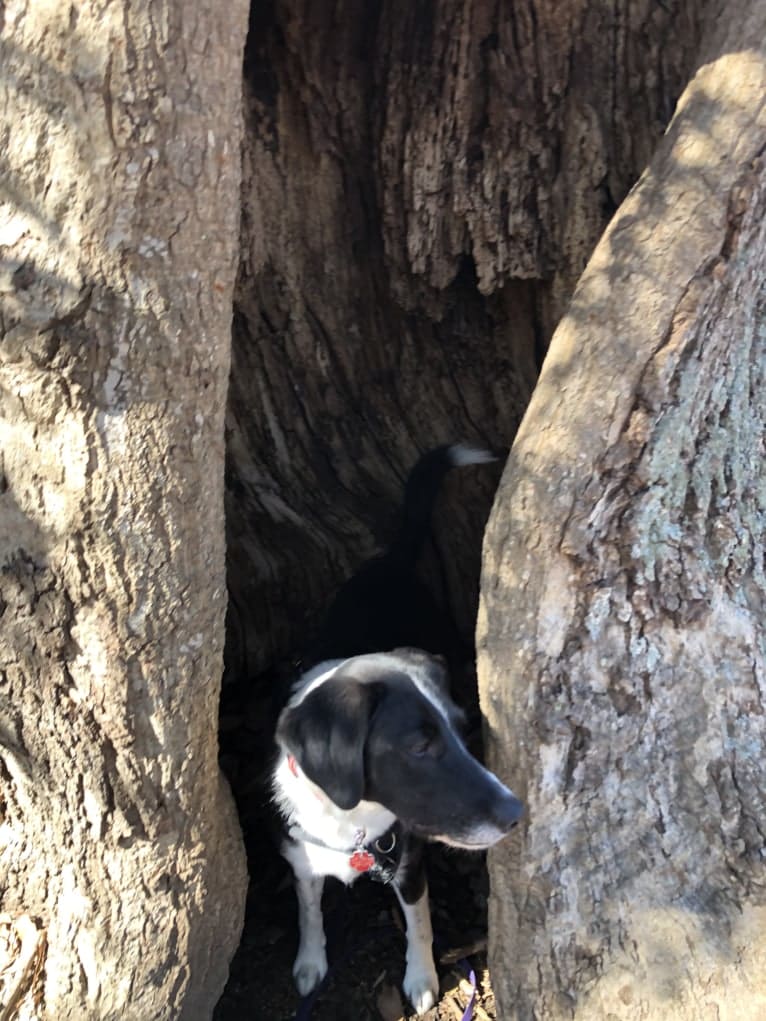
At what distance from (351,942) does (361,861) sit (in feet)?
1.87

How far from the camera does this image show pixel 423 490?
372 cm

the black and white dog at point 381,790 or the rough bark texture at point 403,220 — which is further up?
the rough bark texture at point 403,220

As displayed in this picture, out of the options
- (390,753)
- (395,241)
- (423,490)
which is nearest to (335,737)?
(390,753)

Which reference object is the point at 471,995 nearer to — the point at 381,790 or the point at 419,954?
the point at 419,954

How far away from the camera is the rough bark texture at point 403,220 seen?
3.09 metres

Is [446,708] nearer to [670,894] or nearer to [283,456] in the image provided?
[670,894]

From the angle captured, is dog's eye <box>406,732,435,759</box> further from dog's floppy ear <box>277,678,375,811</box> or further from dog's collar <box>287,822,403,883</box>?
dog's collar <box>287,822,403,883</box>

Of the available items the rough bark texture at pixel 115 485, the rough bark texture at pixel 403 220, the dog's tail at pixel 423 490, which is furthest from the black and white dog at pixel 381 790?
the rough bark texture at pixel 403 220

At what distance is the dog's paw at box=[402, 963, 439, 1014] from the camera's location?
10.00ft

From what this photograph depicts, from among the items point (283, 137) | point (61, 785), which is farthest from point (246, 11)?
point (61, 785)

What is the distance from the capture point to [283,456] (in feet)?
12.5

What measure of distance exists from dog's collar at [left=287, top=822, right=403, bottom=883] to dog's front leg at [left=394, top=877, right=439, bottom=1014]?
106 mm

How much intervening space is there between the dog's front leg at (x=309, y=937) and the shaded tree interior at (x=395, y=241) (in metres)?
0.40

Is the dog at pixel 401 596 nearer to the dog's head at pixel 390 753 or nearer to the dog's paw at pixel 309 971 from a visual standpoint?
the dog's head at pixel 390 753
